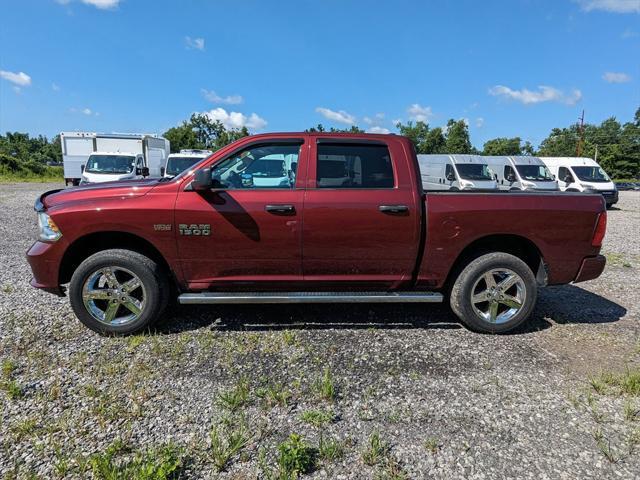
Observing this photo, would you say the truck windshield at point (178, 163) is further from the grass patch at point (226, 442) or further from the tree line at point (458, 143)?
the tree line at point (458, 143)

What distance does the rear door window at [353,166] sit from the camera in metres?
3.99

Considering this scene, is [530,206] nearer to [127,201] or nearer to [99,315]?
[127,201]

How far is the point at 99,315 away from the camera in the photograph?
3.93 metres

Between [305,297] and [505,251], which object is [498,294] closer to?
[505,251]

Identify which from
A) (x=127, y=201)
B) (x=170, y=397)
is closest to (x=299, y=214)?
(x=127, y=201)

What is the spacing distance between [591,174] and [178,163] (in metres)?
18.2

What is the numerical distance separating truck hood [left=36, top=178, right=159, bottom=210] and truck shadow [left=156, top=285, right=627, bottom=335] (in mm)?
1384

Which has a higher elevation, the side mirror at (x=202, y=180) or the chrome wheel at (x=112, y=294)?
the side mirror at (x=202, y=180)

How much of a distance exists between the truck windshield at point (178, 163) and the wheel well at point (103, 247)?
11275mm

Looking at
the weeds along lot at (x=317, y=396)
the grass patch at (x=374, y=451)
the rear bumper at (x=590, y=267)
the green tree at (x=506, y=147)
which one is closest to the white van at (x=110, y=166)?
the weeds along lot at (x=317, y=396)

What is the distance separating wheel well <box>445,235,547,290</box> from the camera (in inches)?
165

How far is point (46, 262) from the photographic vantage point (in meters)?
3.85

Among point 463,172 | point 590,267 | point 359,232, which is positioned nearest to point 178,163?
point 463,172

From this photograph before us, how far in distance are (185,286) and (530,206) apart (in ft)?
11.3
